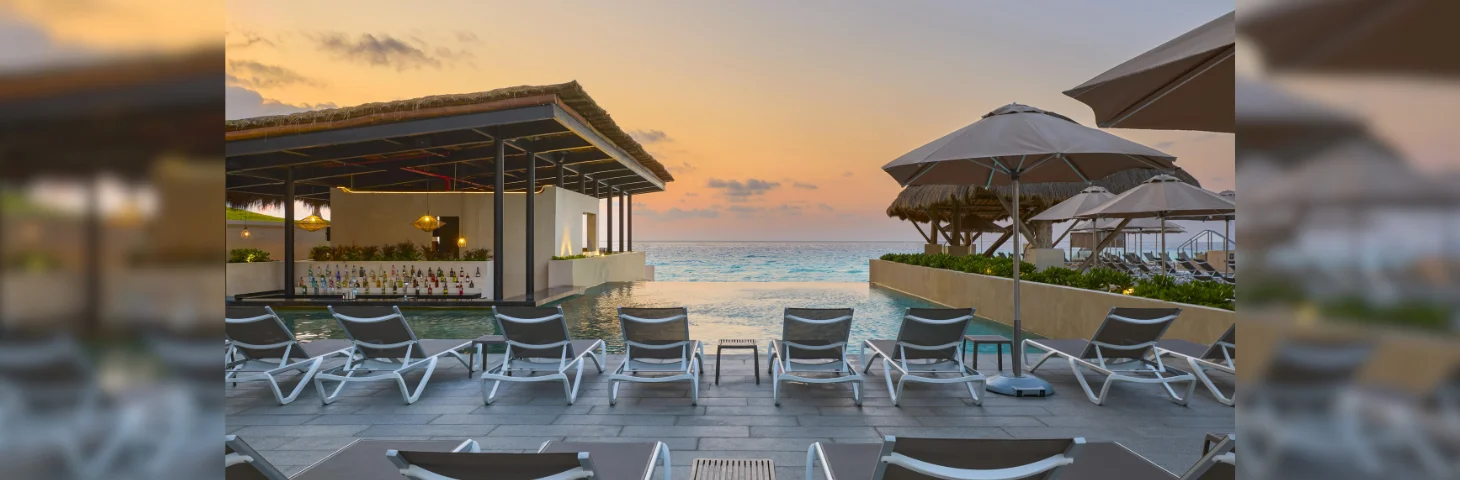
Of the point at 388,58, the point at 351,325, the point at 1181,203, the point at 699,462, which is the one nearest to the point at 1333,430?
the point at 699,462

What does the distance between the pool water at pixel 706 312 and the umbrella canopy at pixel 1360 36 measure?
628 cm

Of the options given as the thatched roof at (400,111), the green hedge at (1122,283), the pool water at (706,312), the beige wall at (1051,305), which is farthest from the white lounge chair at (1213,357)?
the thatched roof at (400,111)

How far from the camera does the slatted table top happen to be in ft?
7.98

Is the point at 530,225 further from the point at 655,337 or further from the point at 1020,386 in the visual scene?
the point at 1020,386

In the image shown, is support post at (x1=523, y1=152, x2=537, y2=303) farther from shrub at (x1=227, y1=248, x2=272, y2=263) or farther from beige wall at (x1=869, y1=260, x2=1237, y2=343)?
beige wall at (x1=869, y1=260, x2=1237, y2=343)

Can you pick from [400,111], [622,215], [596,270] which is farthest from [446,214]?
[622,215]

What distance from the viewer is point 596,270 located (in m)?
15.6

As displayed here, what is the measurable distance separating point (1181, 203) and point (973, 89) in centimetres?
1031

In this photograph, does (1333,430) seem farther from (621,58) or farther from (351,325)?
(621,58)

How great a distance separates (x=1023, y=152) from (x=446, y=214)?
536 inches

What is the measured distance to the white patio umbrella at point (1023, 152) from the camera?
13.2 ft

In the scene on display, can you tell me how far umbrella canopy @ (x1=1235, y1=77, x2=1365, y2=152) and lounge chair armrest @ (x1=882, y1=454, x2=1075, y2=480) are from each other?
1286 millimetres

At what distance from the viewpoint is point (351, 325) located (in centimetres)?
443

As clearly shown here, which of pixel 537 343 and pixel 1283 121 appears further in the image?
pixel 537 343
